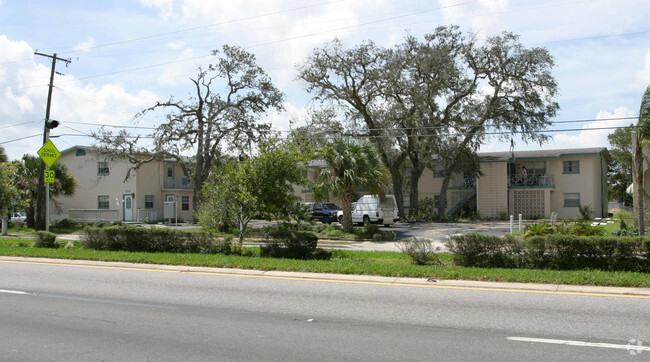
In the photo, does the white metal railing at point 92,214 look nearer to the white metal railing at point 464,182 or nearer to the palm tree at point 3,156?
the palm tree at point 3,156

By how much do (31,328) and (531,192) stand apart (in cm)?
4008

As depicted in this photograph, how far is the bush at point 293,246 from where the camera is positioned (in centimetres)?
1526

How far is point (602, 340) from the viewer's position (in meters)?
6.57

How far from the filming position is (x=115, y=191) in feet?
140

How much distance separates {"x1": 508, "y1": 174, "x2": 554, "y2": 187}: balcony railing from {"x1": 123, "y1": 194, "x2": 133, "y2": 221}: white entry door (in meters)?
31.2

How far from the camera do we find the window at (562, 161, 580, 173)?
4056 centimetres

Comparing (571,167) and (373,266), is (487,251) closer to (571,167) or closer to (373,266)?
(373,266)

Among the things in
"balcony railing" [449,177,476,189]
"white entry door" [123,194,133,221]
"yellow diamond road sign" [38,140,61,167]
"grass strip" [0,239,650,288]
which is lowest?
"grass strip" [0,239,650,288]

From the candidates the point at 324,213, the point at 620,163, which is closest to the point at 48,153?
the point at 324,213

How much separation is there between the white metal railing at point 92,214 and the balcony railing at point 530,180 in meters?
32.7

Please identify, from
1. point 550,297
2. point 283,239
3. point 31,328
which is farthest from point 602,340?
point 283,239

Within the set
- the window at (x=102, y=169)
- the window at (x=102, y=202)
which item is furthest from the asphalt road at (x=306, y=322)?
the window at (x=102, y=202)

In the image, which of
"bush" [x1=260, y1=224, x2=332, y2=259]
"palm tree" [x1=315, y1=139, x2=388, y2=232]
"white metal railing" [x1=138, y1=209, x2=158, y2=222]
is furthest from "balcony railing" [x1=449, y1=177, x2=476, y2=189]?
"bush" [x1=260, y1=224, x2=332, y2=259]

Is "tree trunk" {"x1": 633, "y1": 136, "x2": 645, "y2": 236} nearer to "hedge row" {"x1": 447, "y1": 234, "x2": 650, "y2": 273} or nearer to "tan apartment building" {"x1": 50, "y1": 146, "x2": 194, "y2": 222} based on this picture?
"hedge row" {"x1": 447, "y1": 234, "x2": 650, "y2": 273}
